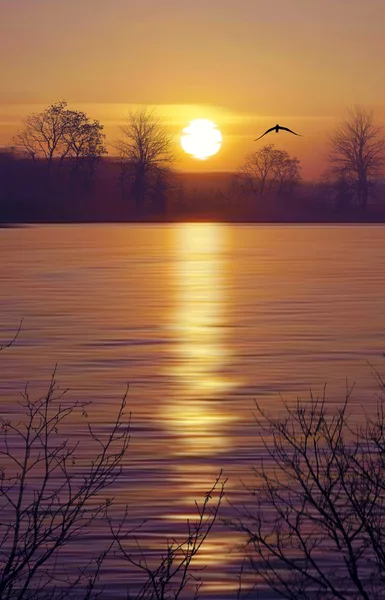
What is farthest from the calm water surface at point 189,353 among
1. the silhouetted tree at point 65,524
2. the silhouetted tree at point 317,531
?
the silhouetted tree at point 317,531

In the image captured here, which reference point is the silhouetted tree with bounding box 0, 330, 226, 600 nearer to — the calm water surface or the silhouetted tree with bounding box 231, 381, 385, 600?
the calm water surface

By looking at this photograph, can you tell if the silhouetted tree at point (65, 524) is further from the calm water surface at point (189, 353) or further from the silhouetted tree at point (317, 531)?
the silhouetted tree at point (317, 531)

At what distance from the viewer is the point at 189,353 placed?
24.5 m

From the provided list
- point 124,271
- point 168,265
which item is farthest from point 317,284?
point 168,265

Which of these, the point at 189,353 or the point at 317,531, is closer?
the point at 317,531

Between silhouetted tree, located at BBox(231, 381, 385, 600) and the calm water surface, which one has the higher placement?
silhouetted tree, located at BBox(231, 381, 385, 600)

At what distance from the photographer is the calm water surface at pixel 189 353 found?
1252 cm

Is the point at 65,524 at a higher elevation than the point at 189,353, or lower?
higher

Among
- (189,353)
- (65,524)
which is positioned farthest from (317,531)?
(189,353)

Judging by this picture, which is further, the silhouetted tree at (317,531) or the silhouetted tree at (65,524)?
the silhouetted tree at (317,531)

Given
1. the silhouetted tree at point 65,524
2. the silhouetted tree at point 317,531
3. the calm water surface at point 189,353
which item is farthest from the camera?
the calm water surface at point 189,353

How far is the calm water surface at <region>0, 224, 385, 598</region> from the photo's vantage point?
41.1 ft

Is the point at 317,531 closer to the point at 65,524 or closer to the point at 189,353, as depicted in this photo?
the point at 65,524

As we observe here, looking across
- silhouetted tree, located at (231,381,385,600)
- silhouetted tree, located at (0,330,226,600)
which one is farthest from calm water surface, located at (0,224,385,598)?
silhouetted tree, located at (231,381,385,600)
